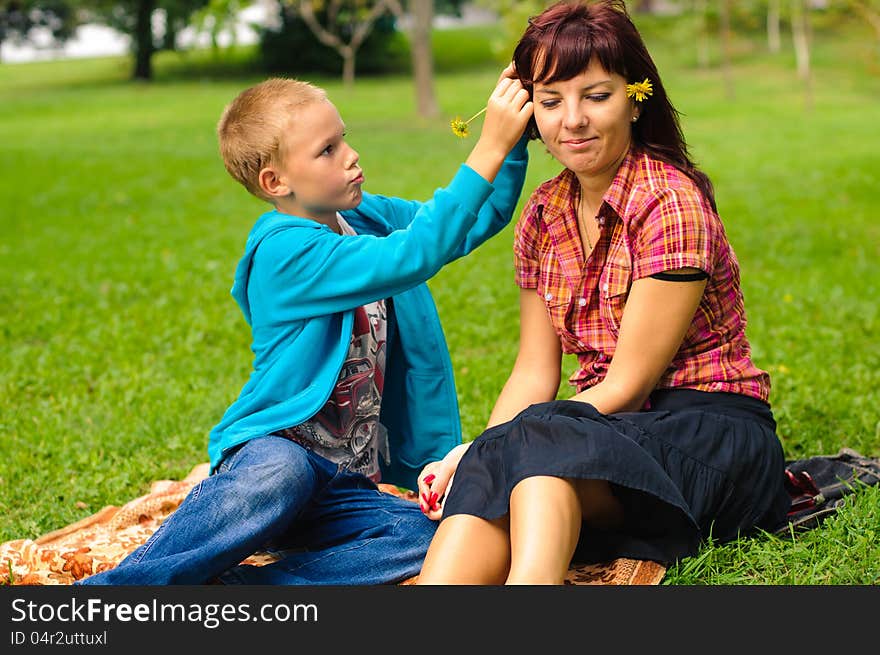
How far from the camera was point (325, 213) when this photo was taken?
3551mm

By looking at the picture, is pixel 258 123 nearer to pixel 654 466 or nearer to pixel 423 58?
pixel 654 466

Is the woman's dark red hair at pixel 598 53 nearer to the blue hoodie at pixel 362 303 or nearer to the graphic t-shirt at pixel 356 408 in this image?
the blue hoodie at pixel 362 303

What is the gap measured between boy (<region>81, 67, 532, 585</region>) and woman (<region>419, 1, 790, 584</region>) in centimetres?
18

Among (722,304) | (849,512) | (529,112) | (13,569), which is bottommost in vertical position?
(13,569)

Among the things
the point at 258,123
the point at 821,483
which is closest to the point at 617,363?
the point at 821,483

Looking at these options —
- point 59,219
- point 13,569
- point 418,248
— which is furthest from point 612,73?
point 59,219

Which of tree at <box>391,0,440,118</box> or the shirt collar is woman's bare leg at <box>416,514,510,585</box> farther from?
tree at <box>391,0,440,118</box>

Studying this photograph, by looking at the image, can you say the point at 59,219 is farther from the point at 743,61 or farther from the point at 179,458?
the point at 743,61

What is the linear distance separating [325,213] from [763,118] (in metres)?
20.4

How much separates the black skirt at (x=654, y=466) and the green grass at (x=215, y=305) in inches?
4.8

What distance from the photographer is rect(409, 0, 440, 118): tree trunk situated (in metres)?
24.1

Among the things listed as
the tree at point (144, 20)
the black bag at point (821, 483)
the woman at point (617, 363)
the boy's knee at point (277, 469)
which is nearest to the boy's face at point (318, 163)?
the woman at point (617, 363)

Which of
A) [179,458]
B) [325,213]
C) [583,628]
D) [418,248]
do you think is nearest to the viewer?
[583,628]

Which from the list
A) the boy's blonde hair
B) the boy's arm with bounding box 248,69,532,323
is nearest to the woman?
the boy's arm with bounding box 248,69,532,323
